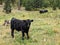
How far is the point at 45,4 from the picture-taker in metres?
41.7

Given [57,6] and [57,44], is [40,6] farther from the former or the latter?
[57,44]

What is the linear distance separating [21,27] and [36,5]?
26.1 meters

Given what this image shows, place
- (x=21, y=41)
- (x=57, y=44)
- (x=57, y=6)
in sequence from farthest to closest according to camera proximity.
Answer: (x=57, y=6) → (x=21, y=41) → (x=57, y=44)

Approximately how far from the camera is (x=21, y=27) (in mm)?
11727

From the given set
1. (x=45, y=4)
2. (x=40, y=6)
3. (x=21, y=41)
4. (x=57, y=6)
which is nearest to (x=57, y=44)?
(x=21, y=41)

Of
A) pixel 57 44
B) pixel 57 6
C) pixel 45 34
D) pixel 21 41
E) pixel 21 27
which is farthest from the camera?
pixel 57 6

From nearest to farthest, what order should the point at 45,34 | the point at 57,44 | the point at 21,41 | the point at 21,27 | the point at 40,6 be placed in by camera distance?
the point at 57,44 → the point at 21,41 → the point at 21,27 → the point at 45,34 → the point at 40,6

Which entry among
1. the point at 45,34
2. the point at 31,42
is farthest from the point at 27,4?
the point at 31,42

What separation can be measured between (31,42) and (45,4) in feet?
102

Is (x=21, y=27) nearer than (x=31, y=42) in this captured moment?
No

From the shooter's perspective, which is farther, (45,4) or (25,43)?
(45,4)

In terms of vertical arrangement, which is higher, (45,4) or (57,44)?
(57,44)

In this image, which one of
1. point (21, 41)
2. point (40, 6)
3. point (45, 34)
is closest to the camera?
point (21, 41)

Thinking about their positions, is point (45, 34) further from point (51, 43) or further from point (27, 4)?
point (27, 4)
